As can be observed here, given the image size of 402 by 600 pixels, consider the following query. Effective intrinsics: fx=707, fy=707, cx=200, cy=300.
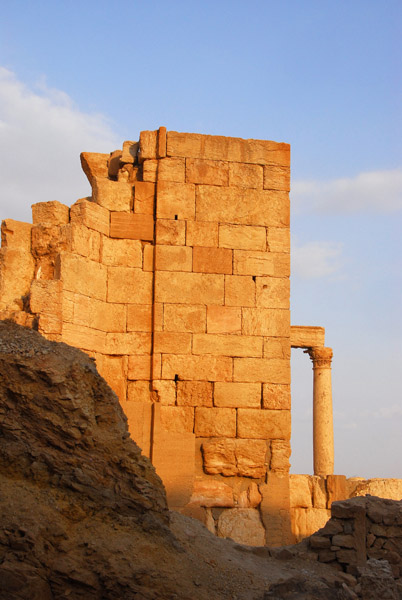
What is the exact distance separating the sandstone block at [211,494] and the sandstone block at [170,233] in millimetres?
3382

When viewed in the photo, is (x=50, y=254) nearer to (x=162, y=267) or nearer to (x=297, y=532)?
(x=162, y=267)

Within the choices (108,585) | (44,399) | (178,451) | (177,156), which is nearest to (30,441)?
(44,399)

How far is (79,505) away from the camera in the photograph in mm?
5496

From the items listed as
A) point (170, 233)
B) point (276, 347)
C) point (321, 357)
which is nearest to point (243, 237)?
point (170, 233)

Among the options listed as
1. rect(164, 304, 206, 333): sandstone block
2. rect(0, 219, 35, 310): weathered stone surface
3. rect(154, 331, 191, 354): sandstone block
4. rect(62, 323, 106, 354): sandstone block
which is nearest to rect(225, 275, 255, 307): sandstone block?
rect(164, 304, 206, 333): sandstone block

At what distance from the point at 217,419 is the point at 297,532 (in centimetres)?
232

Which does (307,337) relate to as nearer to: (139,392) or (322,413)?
(322,413)

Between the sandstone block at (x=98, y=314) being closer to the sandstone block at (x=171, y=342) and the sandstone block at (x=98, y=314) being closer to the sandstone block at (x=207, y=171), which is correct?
the sandstone block at (x=171, y=342)

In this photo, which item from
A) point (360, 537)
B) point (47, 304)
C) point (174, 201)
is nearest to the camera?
point (360, 537)

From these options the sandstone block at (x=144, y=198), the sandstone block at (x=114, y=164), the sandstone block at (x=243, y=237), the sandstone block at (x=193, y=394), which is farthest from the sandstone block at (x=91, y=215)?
the sandstone block at (x=193, y=394)

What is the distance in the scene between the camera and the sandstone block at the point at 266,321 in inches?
401

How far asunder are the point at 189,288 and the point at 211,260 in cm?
53

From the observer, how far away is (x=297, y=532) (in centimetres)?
1059

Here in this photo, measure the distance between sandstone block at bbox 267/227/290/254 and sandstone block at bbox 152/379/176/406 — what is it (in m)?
2.56
